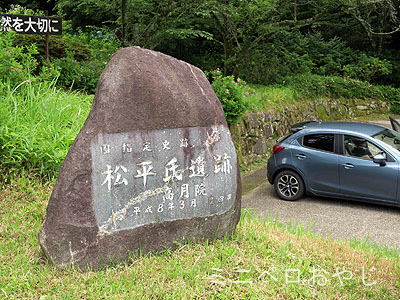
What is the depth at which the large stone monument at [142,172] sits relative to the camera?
3.54 metres

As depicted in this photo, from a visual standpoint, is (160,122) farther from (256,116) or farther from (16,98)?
(256,116)

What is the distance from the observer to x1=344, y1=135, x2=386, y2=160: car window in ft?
22.1

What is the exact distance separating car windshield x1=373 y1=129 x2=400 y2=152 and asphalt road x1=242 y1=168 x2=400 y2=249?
1.08 m

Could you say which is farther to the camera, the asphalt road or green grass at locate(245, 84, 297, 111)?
green grass at locate(245, 84, 297, 111)

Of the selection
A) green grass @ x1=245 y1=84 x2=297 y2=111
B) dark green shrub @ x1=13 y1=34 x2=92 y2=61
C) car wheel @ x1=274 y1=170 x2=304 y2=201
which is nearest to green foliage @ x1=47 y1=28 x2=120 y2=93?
dark green shrub @ x1=13 y1=34 x2=92 y2=61

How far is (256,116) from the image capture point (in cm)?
1035

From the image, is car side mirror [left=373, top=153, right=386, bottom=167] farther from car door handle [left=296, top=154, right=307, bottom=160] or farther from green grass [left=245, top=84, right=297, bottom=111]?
green grass [left=245, top=84, right=297, bottom=111]

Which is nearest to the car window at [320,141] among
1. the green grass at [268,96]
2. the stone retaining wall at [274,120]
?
the stone retaining wall at [274,120]

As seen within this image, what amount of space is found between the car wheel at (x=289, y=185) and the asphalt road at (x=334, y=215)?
120mm

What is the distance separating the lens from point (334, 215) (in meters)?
6.66

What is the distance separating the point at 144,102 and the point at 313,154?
4.18 meters

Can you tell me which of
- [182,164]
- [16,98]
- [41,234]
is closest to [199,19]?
[16,98]

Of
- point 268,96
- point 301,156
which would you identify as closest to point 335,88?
point 268,96

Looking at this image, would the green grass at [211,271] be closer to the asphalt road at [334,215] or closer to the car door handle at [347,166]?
the asphalt road at [334,215]
